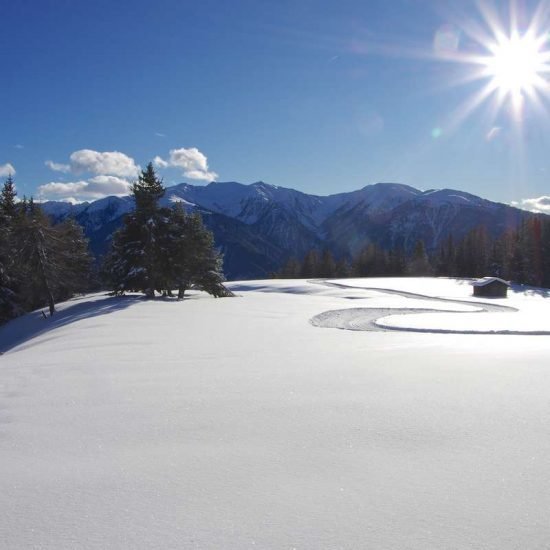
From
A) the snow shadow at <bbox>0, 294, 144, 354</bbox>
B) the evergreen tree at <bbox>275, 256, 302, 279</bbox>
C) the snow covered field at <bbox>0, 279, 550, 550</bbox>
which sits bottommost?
the snow shadow at <bbox>0, 294, 144, 354</bbox>

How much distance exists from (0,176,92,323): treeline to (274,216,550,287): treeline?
54.0 meters

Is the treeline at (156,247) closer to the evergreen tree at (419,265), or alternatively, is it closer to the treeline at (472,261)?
the treeline at (472,261)

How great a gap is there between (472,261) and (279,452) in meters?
Answer: 82.8

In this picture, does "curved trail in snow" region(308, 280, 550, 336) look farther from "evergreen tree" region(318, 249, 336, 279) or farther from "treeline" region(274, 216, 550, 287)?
"evergreen tree" region(318, 249, 336, 279)

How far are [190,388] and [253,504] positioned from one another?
12.2 ft

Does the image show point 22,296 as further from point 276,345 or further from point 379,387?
point 379,387

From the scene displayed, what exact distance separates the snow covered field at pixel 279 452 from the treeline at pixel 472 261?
60948 mm

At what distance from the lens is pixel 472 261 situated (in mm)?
77500

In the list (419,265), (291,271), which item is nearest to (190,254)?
(291,271)

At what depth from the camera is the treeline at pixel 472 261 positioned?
196ft

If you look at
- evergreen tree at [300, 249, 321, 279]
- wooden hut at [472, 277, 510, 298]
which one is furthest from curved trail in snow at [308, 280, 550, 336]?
evergreen tree at [300, 249, 321, 279]

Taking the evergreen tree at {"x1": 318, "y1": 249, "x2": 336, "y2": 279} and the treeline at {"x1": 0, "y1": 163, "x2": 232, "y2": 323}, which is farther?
the evergreen tree at {"x1": 318, "y1": 249, "x2": 336, "y2": 279}

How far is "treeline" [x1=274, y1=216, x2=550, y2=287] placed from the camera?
196ft

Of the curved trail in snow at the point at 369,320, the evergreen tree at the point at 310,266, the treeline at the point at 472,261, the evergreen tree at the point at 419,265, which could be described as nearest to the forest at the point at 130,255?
the curved trail in snow at the point at 369,320
